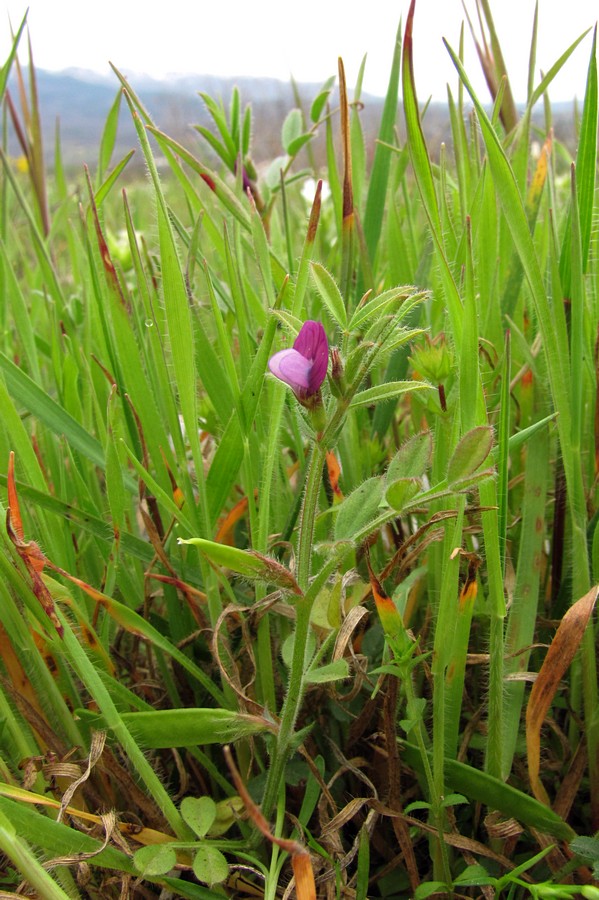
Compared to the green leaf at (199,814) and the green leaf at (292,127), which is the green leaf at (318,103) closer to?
the green leaf at (292,127)

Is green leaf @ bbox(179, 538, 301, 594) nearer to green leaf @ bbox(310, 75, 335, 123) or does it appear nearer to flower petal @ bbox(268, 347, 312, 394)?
flower petal @ bbox(268, 347, 312, 394)

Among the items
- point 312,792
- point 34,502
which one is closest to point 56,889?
point 312,792

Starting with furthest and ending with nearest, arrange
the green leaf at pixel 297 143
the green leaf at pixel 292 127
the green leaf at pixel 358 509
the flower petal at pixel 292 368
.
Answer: the green leaf at pixel 292 127 < the green leaf at pixel 297 143 < the green leaf at pixel 358 509 < the flower petal at pixel 292 368

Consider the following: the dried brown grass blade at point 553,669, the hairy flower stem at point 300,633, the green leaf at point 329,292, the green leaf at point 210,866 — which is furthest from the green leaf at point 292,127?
the green leaf at point 210,866

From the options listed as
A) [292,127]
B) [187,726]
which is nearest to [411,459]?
[187,726]

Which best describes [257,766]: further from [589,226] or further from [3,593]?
[589,226]

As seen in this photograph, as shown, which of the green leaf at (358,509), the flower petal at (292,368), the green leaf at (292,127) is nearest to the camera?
the flower petal at (292,368)

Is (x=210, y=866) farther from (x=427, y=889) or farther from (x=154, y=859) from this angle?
(x=427, y=889)
